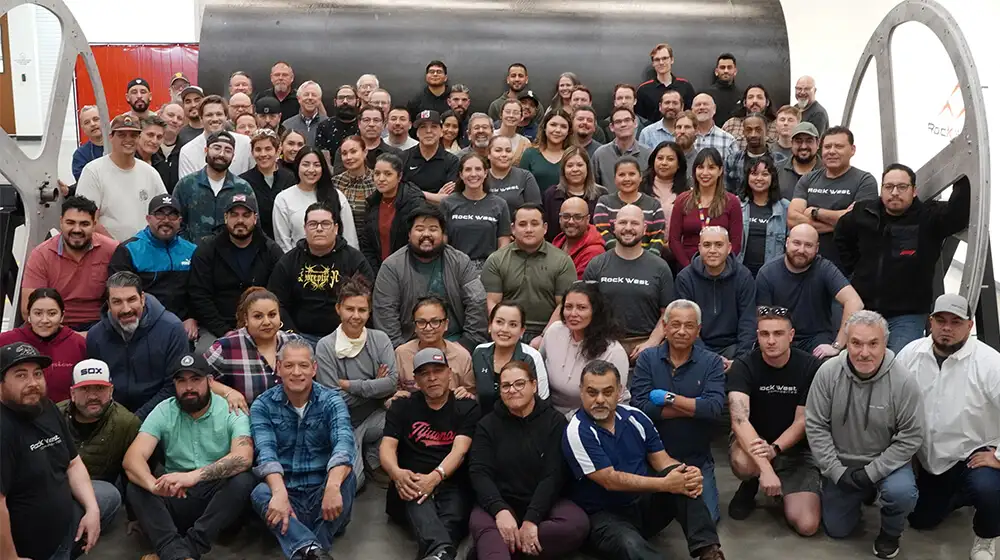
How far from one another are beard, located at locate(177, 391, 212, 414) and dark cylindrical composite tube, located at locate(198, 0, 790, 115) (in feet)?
17.6

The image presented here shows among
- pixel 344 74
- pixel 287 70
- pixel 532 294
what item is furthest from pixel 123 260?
pixel 344 74

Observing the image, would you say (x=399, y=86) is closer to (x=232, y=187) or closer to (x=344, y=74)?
(x=344, y=74)

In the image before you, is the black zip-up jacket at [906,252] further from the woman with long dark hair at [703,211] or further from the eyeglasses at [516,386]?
the eyeglasses at [516,386]

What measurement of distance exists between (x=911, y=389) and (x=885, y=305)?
4.21 ft

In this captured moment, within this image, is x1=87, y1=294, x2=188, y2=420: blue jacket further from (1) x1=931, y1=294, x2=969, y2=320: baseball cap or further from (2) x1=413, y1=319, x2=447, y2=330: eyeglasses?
(1) x1=931, y1=294, x2=969, y2=320: baseball cap

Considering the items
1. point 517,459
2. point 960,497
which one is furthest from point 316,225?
point 960,497

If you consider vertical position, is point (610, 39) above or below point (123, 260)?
above

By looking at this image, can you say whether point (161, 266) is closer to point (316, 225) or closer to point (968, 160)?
point (316, 225)

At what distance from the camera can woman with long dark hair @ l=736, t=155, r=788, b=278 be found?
7207mm

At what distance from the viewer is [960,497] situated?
575cm

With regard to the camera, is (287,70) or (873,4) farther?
(873,4)

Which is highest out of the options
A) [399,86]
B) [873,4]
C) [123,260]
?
[873,4]

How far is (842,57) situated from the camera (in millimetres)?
13203

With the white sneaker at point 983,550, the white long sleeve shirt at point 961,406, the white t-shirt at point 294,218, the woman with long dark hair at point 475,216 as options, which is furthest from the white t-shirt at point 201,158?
the white sneaker at point 983,550
